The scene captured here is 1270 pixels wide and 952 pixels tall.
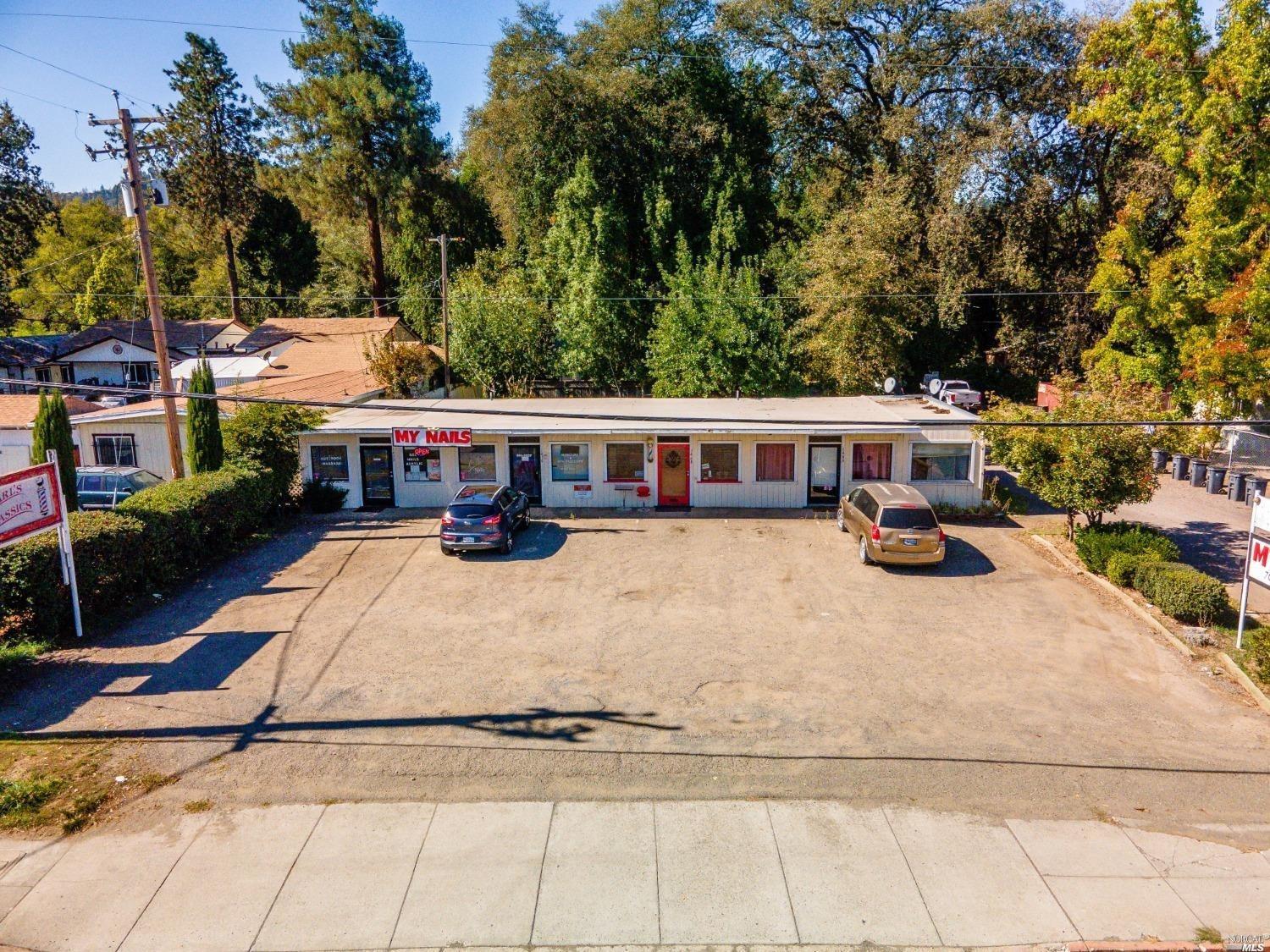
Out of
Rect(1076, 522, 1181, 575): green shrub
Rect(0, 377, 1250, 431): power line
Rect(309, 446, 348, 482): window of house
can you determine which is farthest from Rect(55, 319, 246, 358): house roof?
Rect(1076, 522, 1181, 575): green shrub

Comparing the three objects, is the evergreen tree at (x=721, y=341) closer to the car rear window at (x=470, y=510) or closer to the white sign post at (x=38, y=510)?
the car rear window at (x=470, y=510)

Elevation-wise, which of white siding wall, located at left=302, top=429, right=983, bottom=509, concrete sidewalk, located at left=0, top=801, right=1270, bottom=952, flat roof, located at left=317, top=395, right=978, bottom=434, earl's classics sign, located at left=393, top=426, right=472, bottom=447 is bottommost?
concrete sidewalk, located at left=0, top=801, right=1270, bottom=952

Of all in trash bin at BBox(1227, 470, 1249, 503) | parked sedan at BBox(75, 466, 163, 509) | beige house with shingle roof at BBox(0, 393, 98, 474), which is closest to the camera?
parked sedan at BBox(75, 466, 163, 509)

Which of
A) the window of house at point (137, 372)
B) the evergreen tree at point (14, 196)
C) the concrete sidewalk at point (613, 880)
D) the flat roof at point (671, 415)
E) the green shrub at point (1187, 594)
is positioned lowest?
the concrete sidewalk at point (613, 880)

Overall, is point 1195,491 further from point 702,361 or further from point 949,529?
point 702,361

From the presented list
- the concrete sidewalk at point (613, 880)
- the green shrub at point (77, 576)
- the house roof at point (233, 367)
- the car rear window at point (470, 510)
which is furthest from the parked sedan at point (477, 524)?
the house roof at point (233, 367)

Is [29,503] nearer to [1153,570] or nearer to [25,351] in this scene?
[1153,570]

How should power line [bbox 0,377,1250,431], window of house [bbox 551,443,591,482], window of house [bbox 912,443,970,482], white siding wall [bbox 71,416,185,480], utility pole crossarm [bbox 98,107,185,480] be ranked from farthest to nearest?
white siding wall [bbox 71,416,185,480] → window of house [bbox 551,443,591,482] → window of house [bbox 912,443,970,482] → utility pole crossarm [bbox 98,107,185,480] → power line [bbox 0,377,1250,431]

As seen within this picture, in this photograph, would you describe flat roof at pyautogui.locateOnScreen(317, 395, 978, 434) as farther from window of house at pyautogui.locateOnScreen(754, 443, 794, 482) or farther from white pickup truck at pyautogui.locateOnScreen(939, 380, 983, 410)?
white pickup truck at pyautogui.locateOnScreen(939, 380, 983, 410)
